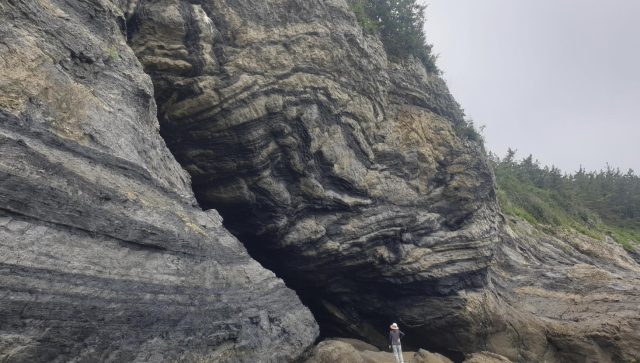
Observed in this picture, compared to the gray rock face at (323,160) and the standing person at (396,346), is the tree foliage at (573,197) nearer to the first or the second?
the gray rock face at (323,160)

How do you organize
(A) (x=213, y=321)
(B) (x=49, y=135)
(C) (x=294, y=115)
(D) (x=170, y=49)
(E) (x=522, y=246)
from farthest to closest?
(E) (x=522, y=246), (C) (x=294, y=115), (D) (x=170, y=49), (A) (x=213, y=321), (B) (x=49, y=135)

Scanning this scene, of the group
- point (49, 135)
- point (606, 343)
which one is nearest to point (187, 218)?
point (49, 135)

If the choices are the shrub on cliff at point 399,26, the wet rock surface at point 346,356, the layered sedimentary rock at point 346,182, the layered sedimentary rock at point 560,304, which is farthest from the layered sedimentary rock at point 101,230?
the shrub on cliff at point 399,26

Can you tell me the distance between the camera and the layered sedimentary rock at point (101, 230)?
545cm

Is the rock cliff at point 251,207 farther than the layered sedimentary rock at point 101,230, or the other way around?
the rock cliff at point 251,207

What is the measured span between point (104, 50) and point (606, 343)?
1725 cm

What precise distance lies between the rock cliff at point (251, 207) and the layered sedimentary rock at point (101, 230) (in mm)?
33

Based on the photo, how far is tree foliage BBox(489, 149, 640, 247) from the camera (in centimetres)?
2330

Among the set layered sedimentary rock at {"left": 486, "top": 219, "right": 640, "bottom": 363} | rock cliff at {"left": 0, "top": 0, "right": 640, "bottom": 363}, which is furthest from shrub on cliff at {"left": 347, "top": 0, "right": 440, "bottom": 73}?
layered sedimentary rock at {"left": 486, "top": 219, "right": 640, "bottom": 363}

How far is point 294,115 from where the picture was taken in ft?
39.7

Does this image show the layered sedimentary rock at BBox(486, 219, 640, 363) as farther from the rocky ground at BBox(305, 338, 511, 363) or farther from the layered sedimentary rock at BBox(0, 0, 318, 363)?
the layered sedimentary rock at BBox(0, 0, 318, 363)

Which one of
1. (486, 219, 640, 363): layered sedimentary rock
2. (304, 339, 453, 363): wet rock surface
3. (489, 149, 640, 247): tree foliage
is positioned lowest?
(304, 339, 453, 363): wet rock surface

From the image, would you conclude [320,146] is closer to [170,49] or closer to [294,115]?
[294,115]

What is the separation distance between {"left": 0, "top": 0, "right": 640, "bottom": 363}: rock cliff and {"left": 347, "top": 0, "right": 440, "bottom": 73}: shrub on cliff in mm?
1403
